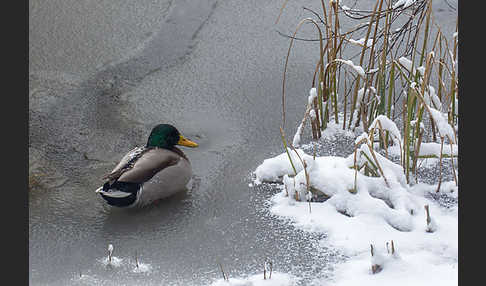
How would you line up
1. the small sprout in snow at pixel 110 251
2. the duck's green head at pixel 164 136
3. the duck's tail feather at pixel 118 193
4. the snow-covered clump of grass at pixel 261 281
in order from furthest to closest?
the duck's green head at pixel 164 136
the duck's tail feather at pixel 118 193
the small sprout in snow at pixel 110 251
the snow-covered clump of grass at pixel 261 281

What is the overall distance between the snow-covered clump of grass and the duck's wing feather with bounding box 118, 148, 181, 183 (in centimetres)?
82

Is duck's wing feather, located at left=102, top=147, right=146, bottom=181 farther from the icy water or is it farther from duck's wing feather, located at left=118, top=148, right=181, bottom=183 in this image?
the icy water

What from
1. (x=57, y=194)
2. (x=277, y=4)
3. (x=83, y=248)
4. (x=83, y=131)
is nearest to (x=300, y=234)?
(x=83, y=248)

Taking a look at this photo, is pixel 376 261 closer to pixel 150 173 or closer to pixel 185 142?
pixel 150 173

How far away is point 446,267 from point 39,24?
360 cm

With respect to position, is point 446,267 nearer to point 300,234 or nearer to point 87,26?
point 300,234

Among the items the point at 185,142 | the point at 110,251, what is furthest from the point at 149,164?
the point at 110,251

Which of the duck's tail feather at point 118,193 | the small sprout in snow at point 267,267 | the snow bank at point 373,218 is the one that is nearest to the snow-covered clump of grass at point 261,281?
the small sprout in snow at point 267,267

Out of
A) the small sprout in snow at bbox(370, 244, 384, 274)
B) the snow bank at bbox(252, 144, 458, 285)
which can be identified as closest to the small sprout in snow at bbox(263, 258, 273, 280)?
the snow bank at bbox(252, 144, 458, 285)

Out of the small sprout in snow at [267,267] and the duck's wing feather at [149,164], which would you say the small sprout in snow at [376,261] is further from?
the duck's wing feather at [149,164]

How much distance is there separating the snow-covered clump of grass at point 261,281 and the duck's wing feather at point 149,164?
819 millimetres

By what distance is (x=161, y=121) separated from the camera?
13.5ft

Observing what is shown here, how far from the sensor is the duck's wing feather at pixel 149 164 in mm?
3291

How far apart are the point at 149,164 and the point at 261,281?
3.35 feet
